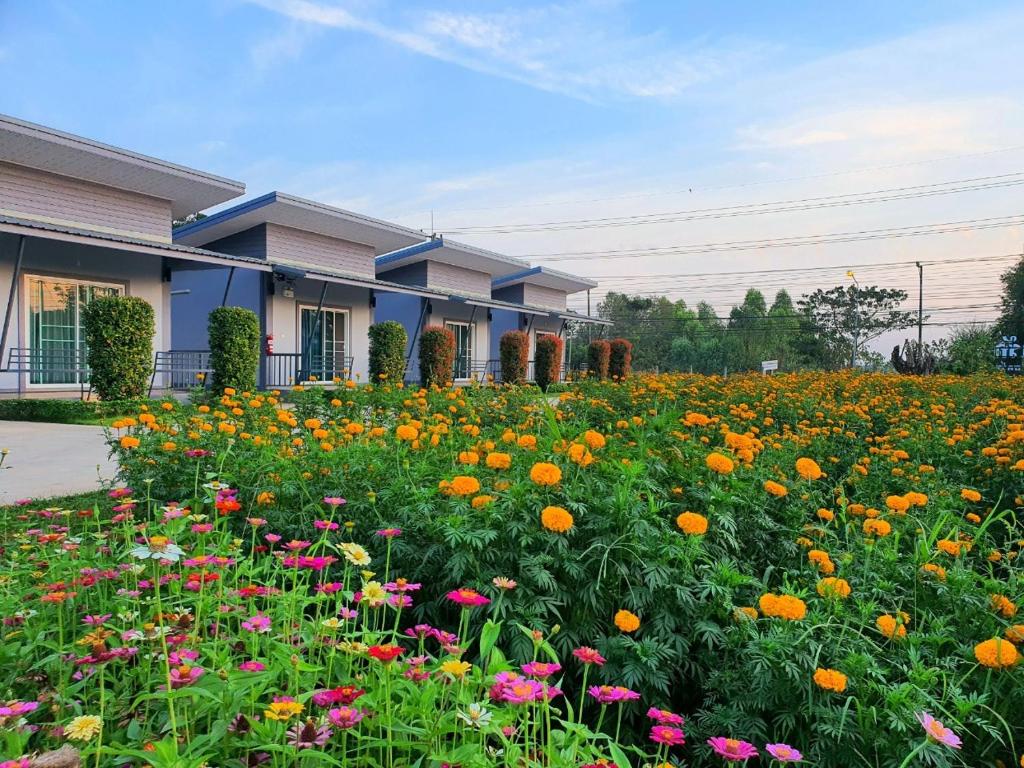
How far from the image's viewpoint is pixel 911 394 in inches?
300

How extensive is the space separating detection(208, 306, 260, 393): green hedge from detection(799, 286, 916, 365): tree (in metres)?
47.2

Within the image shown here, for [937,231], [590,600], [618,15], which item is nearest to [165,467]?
[590,600]

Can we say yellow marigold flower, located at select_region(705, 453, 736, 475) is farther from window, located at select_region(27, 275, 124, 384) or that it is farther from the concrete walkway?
window, located at select_region(27, 275, 124, 384)

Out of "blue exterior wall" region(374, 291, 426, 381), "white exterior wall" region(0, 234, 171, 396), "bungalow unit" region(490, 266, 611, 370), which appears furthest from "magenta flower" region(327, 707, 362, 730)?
"bungalow unit" region(490, 266, 611, 370)

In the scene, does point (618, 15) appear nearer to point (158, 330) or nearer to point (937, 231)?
point (158, 330)

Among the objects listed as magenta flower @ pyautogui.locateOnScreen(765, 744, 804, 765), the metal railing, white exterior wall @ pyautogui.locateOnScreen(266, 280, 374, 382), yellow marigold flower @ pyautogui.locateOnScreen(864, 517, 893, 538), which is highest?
white exterior wall @ pyautogui.locateOnScreen(266, 280, 374, 382)

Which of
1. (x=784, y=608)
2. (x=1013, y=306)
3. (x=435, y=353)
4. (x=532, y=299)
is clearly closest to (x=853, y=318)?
(x=1013, y=306)

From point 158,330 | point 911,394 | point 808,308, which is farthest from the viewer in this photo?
point 808,308

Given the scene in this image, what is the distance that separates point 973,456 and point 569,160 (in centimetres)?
1535

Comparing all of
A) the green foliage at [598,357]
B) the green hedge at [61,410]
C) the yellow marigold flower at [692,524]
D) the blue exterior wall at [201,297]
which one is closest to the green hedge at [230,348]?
the green hedge at [61,410]

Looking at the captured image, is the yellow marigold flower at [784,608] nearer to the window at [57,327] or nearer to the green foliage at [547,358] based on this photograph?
the window at [57,327]

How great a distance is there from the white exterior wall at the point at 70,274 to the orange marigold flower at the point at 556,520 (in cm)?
1346

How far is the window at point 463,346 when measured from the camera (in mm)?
23439

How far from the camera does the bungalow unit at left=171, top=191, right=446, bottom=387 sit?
16469mm
